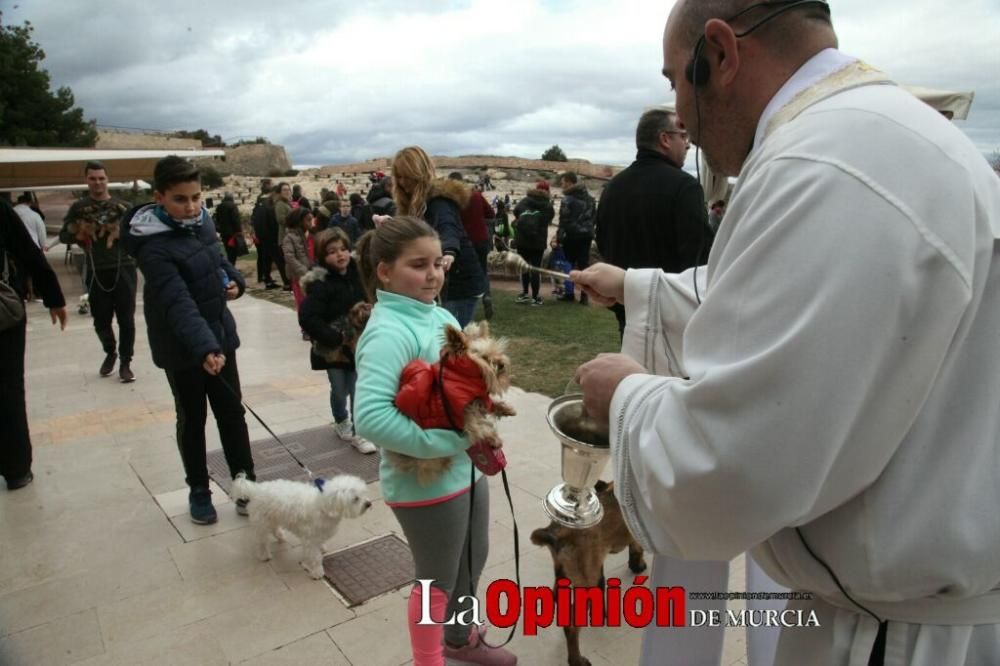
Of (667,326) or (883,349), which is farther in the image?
(667,326)

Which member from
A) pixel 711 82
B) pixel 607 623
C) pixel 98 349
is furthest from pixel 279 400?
pixel 711 82

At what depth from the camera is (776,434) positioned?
0.89 meters

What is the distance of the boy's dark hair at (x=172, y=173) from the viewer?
139 inches

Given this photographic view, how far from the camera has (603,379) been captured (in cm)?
127

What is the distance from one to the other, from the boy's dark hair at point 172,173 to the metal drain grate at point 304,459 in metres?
2.14

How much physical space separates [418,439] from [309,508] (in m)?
1.63

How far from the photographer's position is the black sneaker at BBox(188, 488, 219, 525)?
4.03m

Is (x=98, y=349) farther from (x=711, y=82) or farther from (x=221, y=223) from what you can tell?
(x=711, y=82)

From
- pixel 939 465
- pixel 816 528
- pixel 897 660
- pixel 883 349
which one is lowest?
pixel 897 660

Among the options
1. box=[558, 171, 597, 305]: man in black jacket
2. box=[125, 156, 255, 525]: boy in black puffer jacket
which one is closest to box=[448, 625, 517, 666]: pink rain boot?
box=[125, 156, 255, 525]: boy in black puffer jacket

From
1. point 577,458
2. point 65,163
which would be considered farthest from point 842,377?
point 65,163

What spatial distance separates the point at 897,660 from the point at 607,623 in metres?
2.04

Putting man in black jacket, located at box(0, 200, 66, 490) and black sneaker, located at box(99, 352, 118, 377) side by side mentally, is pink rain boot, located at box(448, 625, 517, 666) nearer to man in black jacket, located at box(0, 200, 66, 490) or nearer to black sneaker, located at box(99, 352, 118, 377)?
man in black jacket, located at box(0, 200, 66, 490)

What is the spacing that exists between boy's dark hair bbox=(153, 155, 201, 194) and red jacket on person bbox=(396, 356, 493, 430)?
2277 mm
